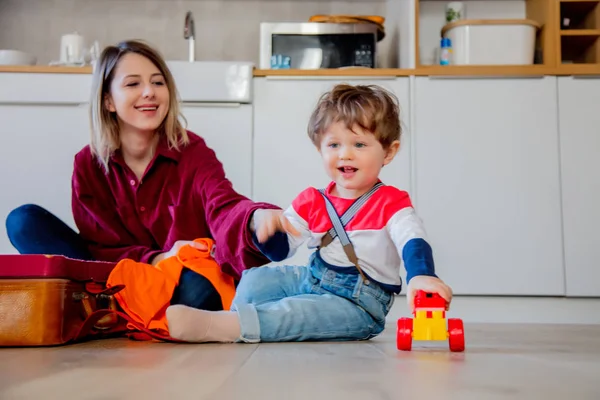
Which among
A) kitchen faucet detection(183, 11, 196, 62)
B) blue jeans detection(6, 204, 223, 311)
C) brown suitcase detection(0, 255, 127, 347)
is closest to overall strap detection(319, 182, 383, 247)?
brown suitcase detection(0, 255, 127, 347)

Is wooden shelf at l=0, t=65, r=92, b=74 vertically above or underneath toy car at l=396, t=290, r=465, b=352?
above

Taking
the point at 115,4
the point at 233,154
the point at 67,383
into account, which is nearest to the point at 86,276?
the point at 67,383

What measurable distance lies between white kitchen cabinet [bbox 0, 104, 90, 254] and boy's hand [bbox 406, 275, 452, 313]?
1.68 meters

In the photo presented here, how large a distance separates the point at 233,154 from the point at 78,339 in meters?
1.24

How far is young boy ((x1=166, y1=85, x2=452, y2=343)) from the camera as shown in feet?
3.74

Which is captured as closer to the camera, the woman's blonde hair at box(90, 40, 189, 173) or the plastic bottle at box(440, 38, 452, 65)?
the woman's blonde hair at box(90, 40, 189, 173)

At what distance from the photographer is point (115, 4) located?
2844 mm

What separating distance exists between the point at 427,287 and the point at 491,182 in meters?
1.44

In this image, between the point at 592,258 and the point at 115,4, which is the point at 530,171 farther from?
the point at 115,4

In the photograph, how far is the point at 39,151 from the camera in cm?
237

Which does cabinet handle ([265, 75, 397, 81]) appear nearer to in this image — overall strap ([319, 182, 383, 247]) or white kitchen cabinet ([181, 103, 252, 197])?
white kitchen cabinet ([181, 103, 252, 197])

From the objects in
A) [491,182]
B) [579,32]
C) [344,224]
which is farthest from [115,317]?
[579,32]

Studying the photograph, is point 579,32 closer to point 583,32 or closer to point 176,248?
point 583,32

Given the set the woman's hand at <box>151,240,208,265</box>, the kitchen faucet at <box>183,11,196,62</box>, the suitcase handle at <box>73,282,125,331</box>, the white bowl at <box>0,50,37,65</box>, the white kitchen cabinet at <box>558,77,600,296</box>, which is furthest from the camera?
the kitchen faucet at <box>183,11,196,62</box>
